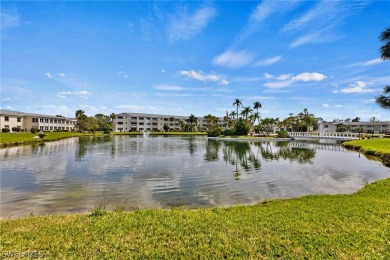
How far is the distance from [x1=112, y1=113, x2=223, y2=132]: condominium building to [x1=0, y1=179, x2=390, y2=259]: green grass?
139798 mm

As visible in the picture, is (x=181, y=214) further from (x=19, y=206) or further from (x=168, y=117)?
(x=168, y=117)

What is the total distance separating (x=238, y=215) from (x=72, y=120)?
142449mm

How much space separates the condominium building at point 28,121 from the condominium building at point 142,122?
30.2 metres

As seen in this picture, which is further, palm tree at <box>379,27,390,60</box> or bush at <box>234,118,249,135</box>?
bush at <box>234,118,249,135</box>

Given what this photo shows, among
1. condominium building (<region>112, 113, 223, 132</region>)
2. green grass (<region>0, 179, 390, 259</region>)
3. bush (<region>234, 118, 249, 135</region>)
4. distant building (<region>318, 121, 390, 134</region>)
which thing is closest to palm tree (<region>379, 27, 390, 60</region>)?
green grass (<region>0, 179, 390, 259</region>)

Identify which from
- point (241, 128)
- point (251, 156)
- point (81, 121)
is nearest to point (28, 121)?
point (81, 121)

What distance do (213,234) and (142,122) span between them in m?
144

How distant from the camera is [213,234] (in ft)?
23.8

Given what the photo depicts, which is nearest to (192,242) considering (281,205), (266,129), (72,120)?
(281,205)

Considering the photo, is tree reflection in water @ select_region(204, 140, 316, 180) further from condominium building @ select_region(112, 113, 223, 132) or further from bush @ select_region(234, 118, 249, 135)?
condominium building @ select_region(112, 113, 223, 132)

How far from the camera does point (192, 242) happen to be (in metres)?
6.72

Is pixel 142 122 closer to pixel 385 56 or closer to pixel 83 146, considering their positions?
pixel 83 146

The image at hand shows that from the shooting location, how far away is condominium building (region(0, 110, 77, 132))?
8603cm

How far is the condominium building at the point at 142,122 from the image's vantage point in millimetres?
142875
